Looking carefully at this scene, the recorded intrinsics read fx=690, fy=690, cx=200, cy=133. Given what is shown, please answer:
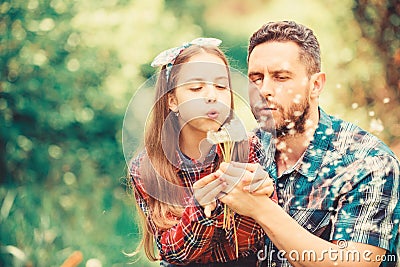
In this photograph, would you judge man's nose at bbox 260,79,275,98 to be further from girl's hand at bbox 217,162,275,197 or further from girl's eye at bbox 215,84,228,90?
girl's hand at bbox 217,162,275,197

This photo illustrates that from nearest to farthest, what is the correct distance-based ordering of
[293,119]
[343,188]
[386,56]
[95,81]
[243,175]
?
[243,175]
[343,188]
[293,119]
[386,56]
[95,81]

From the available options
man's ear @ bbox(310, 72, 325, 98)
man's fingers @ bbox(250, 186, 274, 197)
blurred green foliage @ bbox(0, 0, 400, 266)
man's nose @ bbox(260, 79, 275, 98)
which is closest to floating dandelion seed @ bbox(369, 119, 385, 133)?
blurred green foliage @ bbox(0, 0, 400, 266)

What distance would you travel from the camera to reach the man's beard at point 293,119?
5.57 ft

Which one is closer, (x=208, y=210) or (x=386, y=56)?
(x=208, y=210)

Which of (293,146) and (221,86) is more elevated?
(221,86)

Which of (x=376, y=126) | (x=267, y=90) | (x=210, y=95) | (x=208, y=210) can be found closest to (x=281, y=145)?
(x=267, y=90)

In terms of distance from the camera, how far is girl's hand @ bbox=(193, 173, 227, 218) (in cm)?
141

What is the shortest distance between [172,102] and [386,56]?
161cm

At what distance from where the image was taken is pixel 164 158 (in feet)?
5.57

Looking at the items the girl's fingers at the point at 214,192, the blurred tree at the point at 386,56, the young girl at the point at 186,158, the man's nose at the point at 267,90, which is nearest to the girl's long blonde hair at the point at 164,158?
the young girl at the point at 186,158

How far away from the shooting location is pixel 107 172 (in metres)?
3.20

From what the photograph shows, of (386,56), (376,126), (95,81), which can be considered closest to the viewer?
(376,126)

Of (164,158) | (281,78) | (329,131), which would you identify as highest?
(281,78)

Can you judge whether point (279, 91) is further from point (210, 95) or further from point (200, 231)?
point (200, 231)
